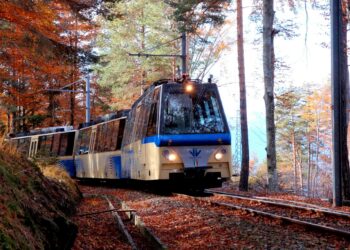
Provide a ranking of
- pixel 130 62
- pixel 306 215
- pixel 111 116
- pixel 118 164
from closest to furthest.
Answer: pixel 306 215, pixel 118 164, pixel 111 116, pixel 130 62

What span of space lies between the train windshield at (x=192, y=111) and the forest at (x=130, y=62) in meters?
3.55

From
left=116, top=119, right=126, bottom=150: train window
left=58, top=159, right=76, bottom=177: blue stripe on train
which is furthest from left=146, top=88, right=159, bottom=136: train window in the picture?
left=58, top=159, right=76, bottom=177: blue stripe on train

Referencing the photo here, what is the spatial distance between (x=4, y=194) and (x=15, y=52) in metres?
18.2

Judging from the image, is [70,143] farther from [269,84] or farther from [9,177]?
[9,177]

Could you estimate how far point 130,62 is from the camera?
37.1 metres

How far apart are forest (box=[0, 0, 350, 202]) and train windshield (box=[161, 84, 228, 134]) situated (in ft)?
11.6

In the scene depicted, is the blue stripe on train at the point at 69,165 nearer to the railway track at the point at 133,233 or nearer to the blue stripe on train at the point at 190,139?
the blue stripe on train at the point at 190,139

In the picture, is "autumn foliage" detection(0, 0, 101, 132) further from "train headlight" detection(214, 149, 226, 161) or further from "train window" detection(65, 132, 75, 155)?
"train headlight" detection(214, 149, 226, 161)

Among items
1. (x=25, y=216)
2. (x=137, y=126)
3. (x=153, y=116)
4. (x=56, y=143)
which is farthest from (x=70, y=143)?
(x=25, y=216)

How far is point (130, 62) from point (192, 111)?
23.4 meters

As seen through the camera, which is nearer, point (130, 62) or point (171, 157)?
point (171, 157)

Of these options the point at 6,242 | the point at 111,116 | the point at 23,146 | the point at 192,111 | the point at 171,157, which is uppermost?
the point at 111,116

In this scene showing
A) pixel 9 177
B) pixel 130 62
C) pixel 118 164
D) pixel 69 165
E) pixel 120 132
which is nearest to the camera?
pixel 9 177

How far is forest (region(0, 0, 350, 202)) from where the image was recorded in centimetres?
1658
